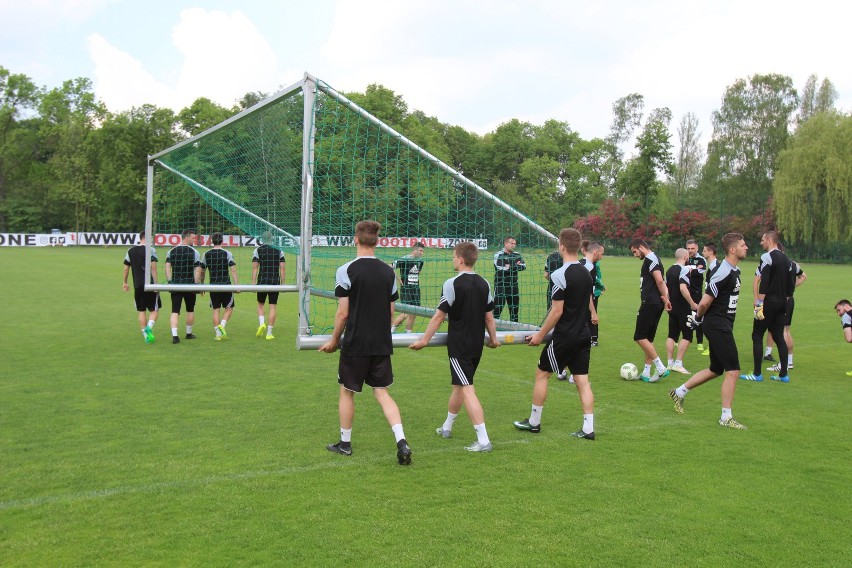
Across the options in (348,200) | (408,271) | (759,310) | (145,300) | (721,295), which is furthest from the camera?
(145,300)

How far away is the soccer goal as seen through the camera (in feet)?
23.8

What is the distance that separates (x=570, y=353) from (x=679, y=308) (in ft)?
15.6

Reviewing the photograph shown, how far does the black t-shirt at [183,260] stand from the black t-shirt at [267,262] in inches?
42.2

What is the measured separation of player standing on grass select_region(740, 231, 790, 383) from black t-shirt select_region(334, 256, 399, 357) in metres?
6.30

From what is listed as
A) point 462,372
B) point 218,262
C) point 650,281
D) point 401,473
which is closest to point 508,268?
point 650,281

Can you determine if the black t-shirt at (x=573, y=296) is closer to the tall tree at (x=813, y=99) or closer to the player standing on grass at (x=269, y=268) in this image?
the player standing on grass at (x=269, y=268)

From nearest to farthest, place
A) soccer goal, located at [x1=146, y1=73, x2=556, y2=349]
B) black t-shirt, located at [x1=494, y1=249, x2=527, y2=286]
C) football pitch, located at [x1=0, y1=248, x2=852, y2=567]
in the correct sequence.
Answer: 1. football pitch, located at [x1=0, y1=248, x2=852, y2=567]
2. soccer goal, located at [x1=146, y1=73, x2=556, y2=349]
3. black t-shirt, located at [x1=494, y1=249, x2=527, y2=286]

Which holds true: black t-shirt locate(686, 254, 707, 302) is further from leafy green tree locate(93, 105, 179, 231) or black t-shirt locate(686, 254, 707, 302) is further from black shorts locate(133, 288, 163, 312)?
leafy green tree locate(93, 105, 179, 231)

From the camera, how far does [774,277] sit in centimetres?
1030

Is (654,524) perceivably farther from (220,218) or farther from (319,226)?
(220,218)

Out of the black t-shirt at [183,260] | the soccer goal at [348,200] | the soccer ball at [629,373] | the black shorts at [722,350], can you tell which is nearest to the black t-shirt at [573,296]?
the soccer goal at [348,200]

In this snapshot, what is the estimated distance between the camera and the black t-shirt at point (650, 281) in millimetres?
10367

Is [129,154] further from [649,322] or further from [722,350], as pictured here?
[722,350]

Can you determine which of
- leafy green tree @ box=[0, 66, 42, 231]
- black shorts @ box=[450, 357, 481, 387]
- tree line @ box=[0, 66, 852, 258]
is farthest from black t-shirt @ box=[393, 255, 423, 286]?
leafy green tree @ box=[0, 66, 42, 231]
